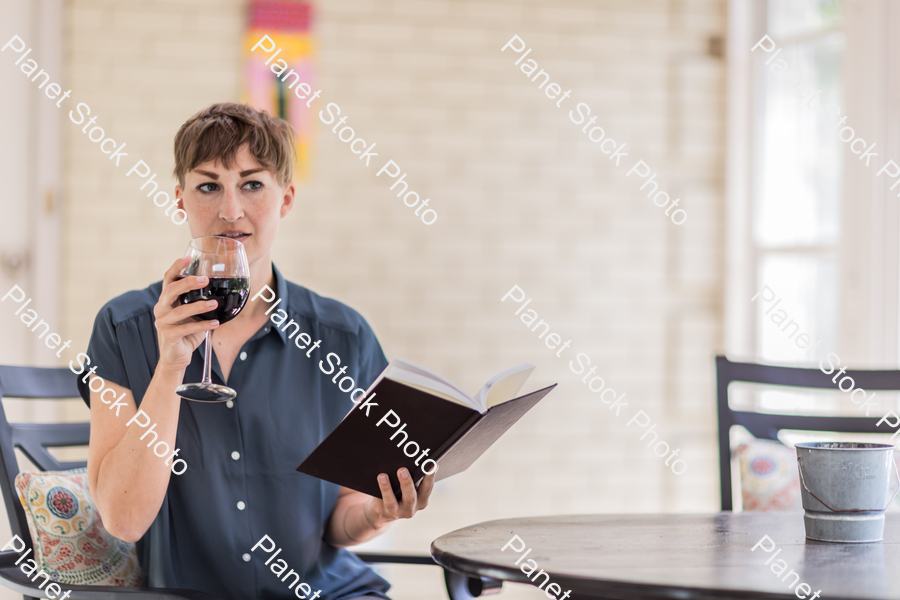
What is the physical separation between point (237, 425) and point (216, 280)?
0.42 metres

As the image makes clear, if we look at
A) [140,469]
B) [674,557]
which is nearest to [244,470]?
[140,469]

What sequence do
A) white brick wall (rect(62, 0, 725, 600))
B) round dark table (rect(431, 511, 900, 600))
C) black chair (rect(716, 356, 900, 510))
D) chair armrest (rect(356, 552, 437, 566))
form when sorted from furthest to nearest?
white brick wall (rect(62, 0, 725, 600)) < black chair (rect(716, 356, 900, 510)) < chair armrest (rect(356, 552, 437, 566)) < round dark table (rect(431, 511, 900, 600))

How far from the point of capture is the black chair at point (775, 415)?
78.2 inches

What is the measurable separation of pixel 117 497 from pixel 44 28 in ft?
7.78

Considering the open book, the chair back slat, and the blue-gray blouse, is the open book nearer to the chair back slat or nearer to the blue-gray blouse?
the blue-gray blouse

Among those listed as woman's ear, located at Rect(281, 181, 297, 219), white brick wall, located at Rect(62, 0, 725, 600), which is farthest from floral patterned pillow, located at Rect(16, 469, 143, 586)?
white brick wall, located at Rect(62, 0, 725, 600)

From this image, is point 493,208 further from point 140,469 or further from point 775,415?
point 140,469

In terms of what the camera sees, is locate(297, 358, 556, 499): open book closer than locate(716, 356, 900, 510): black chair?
Yes

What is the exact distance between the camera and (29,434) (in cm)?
174

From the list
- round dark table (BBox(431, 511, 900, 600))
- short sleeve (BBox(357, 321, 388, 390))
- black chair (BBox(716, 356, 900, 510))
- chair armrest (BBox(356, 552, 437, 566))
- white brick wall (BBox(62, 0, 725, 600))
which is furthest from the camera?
white brick wall (BBox(62, 0, 725, 600))

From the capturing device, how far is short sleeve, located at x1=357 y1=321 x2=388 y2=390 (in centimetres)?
180

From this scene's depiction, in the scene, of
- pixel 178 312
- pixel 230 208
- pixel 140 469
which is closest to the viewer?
pixel 178 312

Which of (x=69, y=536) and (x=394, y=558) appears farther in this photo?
(x=394, y=558)

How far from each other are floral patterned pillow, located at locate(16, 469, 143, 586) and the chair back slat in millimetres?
28
